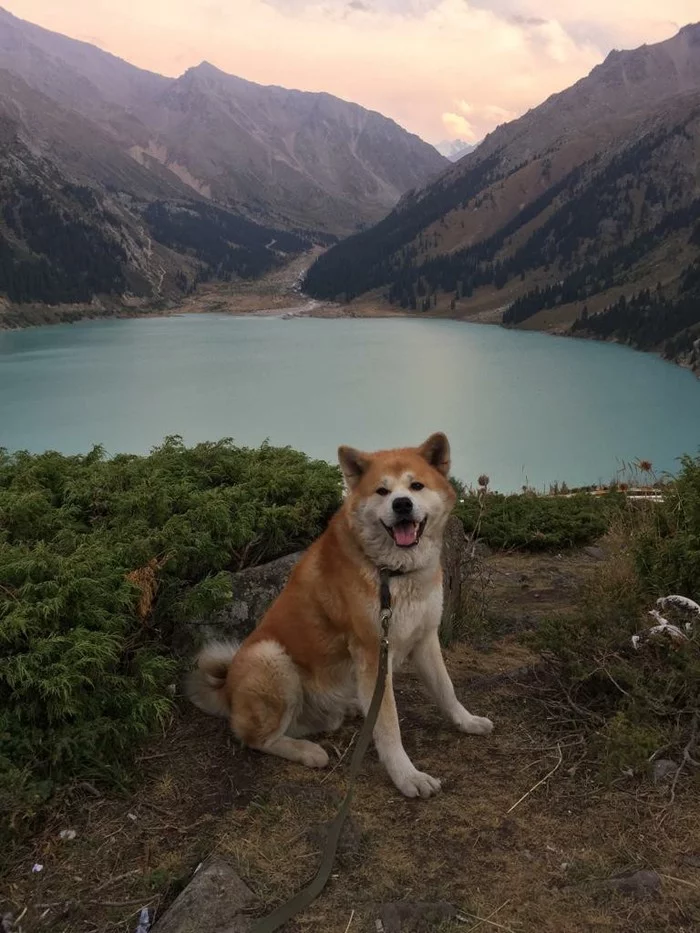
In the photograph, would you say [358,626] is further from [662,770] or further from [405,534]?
[662,770]

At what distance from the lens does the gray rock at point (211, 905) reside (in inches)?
111

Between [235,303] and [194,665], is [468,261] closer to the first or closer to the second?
[235,303]

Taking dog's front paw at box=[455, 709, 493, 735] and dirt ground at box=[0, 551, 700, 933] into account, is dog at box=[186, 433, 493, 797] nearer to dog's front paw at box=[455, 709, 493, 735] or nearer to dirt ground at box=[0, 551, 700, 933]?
dog's front paw at box=[455, 709, 493, 735]

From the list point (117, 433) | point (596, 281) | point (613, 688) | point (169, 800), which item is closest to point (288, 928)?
point (169, 800)

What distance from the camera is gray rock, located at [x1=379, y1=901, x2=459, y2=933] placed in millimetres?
2812

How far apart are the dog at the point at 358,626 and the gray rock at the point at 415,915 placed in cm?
88

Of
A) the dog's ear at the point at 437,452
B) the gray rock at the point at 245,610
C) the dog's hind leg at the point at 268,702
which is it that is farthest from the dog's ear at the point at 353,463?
the gray rock at the point at 245,610

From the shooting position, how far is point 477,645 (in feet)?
20.3

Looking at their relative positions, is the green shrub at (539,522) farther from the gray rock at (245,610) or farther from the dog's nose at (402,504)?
the dog's nose at (402,504)

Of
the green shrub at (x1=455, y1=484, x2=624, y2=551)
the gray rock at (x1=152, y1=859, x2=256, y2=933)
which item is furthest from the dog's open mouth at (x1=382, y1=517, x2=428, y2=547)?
the green shrub at (x1=455, y1=484, x2=624, y2=551)

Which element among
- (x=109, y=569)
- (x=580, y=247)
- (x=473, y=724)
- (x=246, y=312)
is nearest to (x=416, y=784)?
(x=473, y=724)

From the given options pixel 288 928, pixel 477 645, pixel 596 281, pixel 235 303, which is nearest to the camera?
pixel 288 928

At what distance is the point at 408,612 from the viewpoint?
3977 millimetres

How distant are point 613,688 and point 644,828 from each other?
1085 mm
